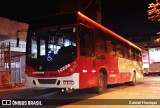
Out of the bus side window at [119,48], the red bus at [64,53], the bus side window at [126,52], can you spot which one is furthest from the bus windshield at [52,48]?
the bus side window at [126,52]

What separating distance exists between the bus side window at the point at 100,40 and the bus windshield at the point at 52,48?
2.03 meters

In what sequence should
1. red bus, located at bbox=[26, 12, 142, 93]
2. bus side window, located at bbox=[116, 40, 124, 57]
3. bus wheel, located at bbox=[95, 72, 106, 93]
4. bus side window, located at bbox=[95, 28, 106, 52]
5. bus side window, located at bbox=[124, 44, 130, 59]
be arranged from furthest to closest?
bus side window, located at bbox=[124, 44, 130, 59]
bus side window, located at bbox=[116, 40, 124, 57]
bus wheel, located at bbox=[95, 72, 106, 93]
bus side window, located at bbox=[95, 28, 106, 52]
red bus, located at bbox=[26, 12, 142, 93]

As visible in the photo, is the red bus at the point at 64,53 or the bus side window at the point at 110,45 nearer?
the red bus at the point at 64,53

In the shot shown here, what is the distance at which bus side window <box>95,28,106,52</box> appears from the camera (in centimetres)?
1299

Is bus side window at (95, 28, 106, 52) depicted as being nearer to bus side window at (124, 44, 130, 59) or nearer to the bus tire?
the bus tire

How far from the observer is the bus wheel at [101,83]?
→ 1327cm

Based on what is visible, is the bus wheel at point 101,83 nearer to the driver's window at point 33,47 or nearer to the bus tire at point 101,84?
the bus tire at point 101,84

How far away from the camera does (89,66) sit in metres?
12.0

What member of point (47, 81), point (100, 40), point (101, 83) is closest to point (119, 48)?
point (100, 40)

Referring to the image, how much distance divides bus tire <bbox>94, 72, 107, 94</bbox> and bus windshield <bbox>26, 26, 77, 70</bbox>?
2791 millimetres

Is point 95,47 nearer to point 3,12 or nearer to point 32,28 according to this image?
point 32,28

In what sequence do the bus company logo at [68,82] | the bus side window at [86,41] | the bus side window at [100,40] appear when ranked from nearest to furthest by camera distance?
the bus company logo at [68,82] < the bus side window at [86,41] < the bus side window at [100,40]

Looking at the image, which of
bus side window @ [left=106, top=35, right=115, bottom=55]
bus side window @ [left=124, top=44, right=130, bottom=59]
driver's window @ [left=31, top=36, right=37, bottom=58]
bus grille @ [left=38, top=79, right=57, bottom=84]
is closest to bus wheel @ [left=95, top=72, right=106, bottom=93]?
bus side window @ [left=106, top=35, right=115, bottom=55]

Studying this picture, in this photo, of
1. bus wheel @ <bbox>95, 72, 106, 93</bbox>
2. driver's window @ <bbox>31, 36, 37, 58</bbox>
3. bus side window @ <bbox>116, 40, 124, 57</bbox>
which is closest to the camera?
driver's window @ <bbox>31, 36, 37, 58</bbox>
